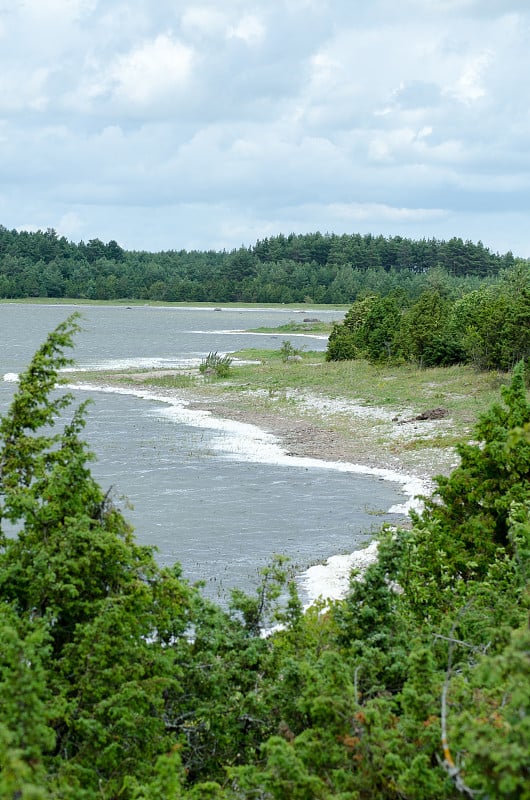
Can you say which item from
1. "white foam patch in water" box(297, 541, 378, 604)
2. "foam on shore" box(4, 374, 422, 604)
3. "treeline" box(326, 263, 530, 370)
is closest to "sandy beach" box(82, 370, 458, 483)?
"foam on shore" box(4, 374, 422, 604)

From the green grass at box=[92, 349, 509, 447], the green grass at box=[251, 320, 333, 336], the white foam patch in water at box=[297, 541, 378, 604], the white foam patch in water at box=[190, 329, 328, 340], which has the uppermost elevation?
the green grass at box=[251, 320, 333, 336]

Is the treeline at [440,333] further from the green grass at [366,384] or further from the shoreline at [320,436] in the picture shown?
the shoreline at [320,436]

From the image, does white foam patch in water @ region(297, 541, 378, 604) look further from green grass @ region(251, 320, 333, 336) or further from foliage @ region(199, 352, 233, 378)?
green grass @ region(251, 320, 333, 336)

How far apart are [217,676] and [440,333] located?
58509 millimetres

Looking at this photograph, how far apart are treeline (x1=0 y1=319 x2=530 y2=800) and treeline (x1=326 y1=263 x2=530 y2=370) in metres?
45.5

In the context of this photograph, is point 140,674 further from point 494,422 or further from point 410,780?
point 494,422

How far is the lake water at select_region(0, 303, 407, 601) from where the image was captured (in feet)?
83.7

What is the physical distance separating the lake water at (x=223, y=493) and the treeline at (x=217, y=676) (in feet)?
29.2

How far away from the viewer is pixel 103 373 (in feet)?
237

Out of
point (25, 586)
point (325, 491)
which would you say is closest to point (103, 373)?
point (325, 491)

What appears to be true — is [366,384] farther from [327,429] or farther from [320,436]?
[320,436]

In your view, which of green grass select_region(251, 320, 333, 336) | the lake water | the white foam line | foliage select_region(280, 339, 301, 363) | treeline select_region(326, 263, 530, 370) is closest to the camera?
the lake water

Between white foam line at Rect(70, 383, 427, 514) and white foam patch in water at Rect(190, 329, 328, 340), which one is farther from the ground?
white foam patch in water at Rect(190, 329, 328, 340)

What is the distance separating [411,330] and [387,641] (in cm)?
5777
